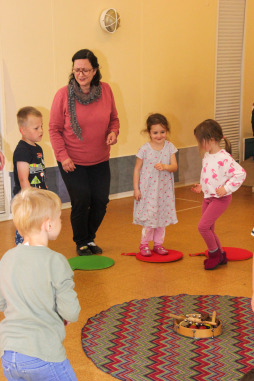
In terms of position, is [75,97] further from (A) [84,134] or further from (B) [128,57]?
(B) [128,57]

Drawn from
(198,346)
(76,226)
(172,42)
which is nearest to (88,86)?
(76,226)

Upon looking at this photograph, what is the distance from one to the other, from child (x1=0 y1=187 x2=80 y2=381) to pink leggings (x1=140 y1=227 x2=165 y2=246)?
9.55 feet

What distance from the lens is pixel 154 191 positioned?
480 centimetres

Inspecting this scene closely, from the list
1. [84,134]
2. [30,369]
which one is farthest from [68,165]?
[30,369]

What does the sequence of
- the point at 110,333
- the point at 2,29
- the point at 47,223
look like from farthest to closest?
1. the point at 2,29
2. the point at 110,333
3. the point at 47,223

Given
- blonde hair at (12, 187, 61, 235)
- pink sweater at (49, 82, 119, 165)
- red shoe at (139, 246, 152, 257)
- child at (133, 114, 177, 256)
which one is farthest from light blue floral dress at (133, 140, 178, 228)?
blonde hair at (12, 187, 61, 235)

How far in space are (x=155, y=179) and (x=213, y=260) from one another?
81 centimetres

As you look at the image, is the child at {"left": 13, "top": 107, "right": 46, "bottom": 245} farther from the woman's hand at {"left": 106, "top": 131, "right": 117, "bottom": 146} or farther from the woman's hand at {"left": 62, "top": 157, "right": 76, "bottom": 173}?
the woman's hand at {"left": 106, "top": 131, "right": 117, "bottom": 146}

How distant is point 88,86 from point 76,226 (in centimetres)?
116

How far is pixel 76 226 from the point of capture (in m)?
4.91

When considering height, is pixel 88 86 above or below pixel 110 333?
above

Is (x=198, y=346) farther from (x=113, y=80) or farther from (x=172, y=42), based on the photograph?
(x=172, y=42)

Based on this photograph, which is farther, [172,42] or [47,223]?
→ [172,42]

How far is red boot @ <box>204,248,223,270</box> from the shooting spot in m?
4.59
